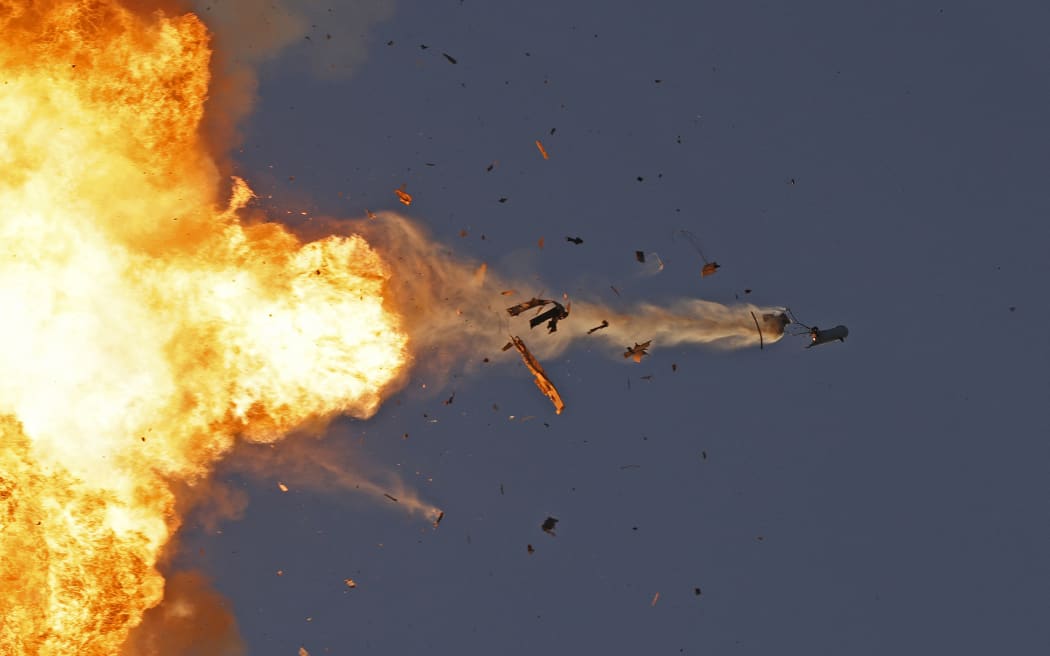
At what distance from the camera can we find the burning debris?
5.05 m

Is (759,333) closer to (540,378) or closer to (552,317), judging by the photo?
(552,317)

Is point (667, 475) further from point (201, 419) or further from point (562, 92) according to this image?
point (201, 419)

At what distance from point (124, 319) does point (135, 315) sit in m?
0.08

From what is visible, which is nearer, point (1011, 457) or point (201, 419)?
point (201, 419)

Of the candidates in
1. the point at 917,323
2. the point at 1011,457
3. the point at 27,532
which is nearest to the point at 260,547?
the point at 27,532

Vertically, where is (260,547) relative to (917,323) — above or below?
below

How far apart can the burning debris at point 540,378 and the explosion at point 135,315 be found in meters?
0.16

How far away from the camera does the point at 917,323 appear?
5.27 meters

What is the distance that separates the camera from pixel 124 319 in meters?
4.88

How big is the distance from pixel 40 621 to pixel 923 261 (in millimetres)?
7092

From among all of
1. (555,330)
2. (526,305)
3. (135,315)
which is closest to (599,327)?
(555,330)

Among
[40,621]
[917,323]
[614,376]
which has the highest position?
[917,323]

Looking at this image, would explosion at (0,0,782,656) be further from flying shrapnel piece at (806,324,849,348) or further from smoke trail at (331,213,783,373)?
flying shrapnel piece at (806,324,849,348)

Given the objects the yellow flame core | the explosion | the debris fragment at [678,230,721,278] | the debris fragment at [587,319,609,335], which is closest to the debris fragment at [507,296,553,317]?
the explosion
